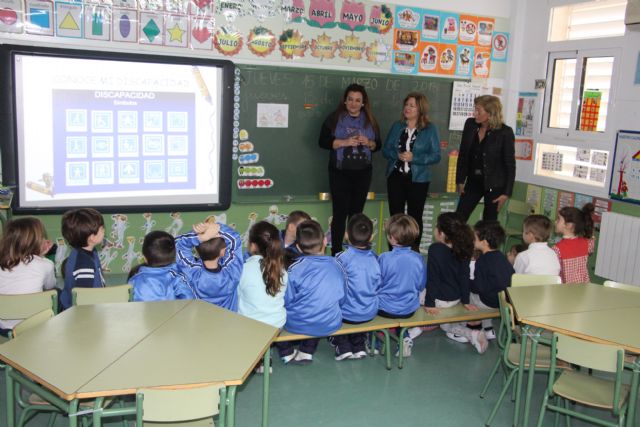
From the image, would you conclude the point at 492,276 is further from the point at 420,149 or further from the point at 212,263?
the point at 212,263

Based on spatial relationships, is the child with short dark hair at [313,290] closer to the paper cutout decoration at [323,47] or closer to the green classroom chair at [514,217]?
the paper cutout decoration at [323,47]

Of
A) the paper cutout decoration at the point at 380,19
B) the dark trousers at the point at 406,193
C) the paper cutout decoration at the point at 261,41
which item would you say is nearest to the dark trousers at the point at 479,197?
the dark trousers at the point at 406,193

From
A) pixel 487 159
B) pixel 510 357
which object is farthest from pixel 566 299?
pixel 487 159

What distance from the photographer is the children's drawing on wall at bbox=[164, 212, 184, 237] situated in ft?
18.3

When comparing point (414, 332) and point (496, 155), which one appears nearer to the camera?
point (414, 332)

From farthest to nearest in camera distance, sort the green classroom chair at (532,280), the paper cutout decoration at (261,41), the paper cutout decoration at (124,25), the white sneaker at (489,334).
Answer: the paper cutout decoration at (261,41) < the paper cutout decoration at (124,25) < the white sneaker at (489,334) < the green classroom chair at (532,280)

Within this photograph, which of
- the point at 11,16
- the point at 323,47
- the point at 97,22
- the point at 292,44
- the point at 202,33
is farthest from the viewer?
the point at 323,47

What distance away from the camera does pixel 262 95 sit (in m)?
5.64

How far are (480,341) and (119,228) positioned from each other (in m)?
3.14

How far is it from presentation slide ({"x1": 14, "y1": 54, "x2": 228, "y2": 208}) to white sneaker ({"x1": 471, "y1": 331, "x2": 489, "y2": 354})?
2577 mm

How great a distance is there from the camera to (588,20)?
6023mm

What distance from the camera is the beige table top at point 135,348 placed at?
234cm

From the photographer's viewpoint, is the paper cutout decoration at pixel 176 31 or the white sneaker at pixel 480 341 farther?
the paper cutout decoration at pixel 176 31

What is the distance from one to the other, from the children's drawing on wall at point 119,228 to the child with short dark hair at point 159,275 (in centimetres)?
208
